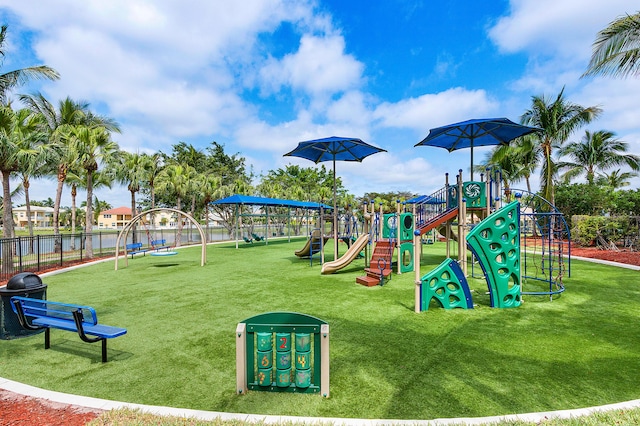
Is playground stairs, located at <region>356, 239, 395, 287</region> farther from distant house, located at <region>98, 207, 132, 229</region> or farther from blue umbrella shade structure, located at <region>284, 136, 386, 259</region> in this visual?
distant house, located at <region>98, 207, 132, 229</region>

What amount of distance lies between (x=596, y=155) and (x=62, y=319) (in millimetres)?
40994

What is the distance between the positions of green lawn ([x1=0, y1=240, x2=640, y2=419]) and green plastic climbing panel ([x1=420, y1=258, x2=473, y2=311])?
0.28 meters

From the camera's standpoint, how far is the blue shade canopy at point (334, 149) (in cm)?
1205

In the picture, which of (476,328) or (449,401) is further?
(476,328)

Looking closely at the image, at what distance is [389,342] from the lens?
16.8 feet

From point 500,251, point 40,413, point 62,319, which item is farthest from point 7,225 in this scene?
point 500,251

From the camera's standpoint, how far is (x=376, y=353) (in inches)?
185

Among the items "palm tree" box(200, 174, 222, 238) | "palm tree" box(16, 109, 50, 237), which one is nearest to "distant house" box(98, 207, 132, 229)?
"palm tree" box(200, 174, 222, 238)

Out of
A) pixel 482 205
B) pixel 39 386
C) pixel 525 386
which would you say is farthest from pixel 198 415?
pixel 482 205

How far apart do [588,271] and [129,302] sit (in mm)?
13816

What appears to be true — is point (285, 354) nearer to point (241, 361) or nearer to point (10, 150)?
point (241, 361)

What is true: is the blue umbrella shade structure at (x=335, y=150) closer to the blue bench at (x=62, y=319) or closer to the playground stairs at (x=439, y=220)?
the playground stairs at (x=439, y=220)

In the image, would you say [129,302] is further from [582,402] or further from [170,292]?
[582,402]

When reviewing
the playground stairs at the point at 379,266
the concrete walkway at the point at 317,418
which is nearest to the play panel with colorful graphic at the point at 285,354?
the concrete walkway at the point at 317,418
